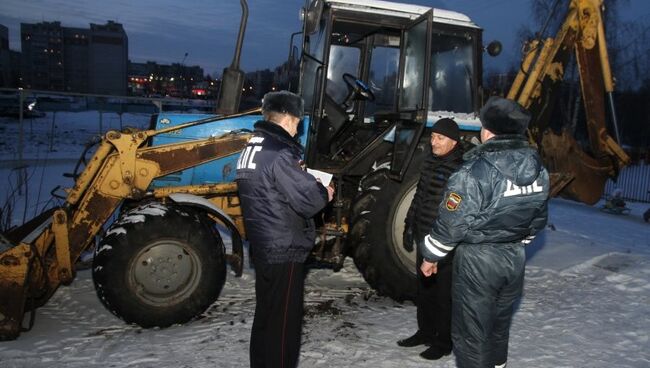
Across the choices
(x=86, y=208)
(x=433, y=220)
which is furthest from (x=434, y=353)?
(x=86, y=208)

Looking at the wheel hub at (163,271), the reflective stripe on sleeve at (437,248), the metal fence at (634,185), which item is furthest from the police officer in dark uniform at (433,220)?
the metal fence at (634,185)

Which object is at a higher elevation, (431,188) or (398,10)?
(398,10)

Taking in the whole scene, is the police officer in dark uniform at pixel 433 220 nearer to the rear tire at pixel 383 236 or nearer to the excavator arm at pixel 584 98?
the rear tire at pixel 383 236

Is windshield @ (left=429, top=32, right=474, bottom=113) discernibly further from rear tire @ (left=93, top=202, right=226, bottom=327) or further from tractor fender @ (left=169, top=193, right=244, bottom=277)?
rear tire @ (left=93, top=202, right=226, bottom=327)

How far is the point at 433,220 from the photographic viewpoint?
3701 millimetres

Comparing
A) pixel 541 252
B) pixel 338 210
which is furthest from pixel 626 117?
pixel 338 210

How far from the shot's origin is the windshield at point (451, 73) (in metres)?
5.21

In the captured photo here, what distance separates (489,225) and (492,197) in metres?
0.15

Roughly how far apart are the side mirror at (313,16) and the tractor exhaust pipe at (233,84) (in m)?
0.54

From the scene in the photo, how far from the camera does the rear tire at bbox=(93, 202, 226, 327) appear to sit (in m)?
4.00

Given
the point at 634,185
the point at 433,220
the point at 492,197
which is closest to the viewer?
the point at 492,197

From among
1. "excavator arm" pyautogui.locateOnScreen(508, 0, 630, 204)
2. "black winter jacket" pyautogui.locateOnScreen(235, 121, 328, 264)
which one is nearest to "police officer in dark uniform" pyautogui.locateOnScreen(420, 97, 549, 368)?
"black winter jacket" pyautogui.locateOnScreen(235, 121, 328, 264)

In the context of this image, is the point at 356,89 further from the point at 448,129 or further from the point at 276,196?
the point at 276,196

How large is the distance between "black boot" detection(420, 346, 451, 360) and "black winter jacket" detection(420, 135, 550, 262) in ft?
4.49
